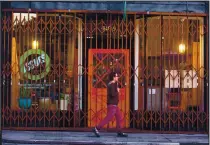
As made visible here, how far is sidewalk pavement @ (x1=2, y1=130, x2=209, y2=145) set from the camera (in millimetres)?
13469

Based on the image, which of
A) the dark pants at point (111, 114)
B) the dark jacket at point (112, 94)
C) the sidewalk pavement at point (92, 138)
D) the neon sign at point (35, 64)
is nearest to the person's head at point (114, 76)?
the dark jacket at point (112, 94)

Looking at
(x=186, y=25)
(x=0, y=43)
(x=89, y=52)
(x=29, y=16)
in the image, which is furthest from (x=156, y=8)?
(x=0, y=43)

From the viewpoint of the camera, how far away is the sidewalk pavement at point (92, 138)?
44.2 feet

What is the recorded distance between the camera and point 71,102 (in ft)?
51.0

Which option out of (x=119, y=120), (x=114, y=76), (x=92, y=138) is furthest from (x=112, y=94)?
(x=92, y=138)

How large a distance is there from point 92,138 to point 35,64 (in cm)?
297

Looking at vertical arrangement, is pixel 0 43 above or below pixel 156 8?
below

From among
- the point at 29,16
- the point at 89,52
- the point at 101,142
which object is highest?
the point at 29,16

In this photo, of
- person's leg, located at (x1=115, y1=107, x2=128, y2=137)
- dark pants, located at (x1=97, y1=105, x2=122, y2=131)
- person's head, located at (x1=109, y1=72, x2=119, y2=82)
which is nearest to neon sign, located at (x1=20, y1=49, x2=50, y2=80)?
person's head, located at (x1=109, y1=72, x2=119, y2=82)

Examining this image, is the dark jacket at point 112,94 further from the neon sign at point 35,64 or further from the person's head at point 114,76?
the neon sign at point 35,64

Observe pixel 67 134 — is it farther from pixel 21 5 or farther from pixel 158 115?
pixel 21 5

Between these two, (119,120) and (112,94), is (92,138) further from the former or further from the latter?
(112,94)

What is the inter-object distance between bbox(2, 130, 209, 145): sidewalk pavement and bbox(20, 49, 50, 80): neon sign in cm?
173

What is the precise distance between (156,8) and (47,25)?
10.7ft
